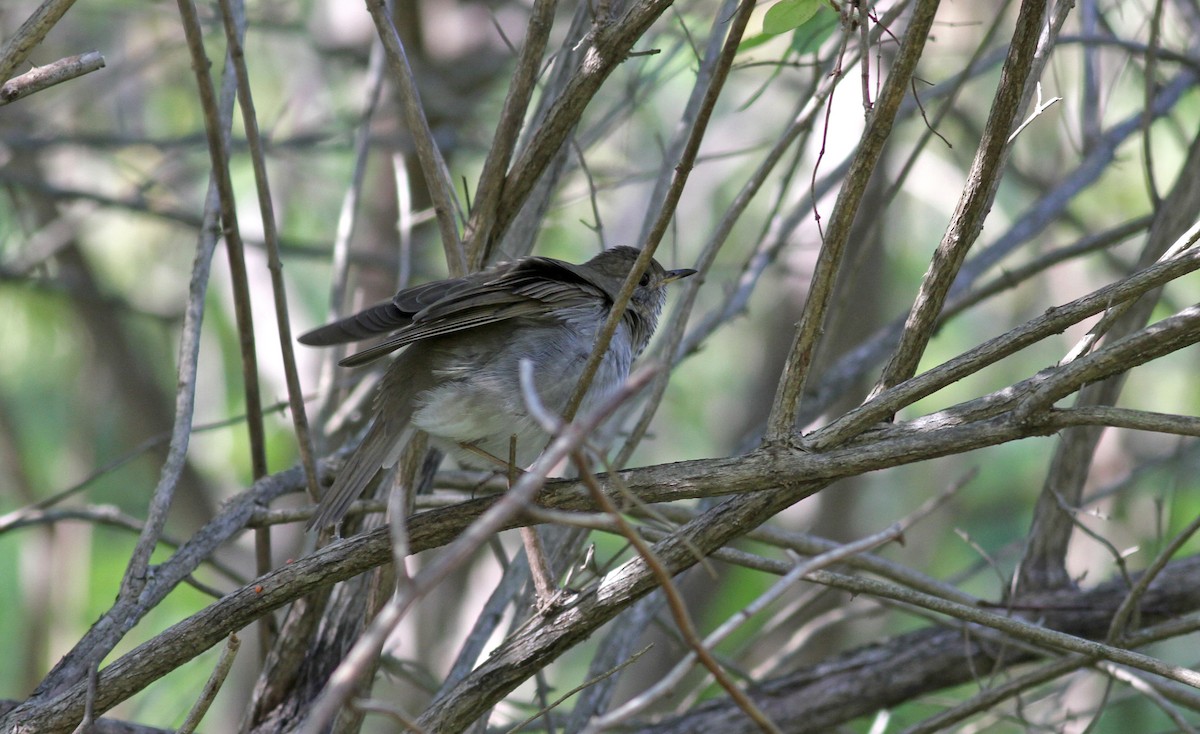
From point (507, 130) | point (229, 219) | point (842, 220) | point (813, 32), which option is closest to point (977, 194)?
point (842, 220)

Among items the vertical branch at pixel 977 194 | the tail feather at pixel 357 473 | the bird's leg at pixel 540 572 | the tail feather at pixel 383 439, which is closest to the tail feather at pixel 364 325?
the tail feather at pixel 383 439

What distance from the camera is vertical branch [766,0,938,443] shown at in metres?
2.21

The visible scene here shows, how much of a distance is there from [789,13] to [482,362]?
1.41 metres

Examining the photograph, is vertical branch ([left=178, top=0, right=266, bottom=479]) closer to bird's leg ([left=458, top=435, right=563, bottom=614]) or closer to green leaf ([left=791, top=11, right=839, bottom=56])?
bird's leg ([left=458, top=435, right=563, bottom=614])

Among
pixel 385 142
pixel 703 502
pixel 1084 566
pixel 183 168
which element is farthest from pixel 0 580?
pixel 1084 566

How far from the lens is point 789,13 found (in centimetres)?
278

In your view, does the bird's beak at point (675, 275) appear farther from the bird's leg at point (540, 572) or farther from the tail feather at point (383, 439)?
the bird's leg at point (540, 572)

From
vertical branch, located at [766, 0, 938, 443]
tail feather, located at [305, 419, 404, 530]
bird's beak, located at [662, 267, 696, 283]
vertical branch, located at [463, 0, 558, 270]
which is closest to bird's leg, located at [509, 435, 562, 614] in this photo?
tail feather, located at [305, 419, 404, 530]

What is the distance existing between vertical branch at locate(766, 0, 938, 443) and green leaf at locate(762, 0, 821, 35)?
1.30 ft

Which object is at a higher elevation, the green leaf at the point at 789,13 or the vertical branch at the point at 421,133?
the vertical branch at the point at 421,133

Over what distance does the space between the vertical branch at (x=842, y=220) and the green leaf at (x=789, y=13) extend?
0.40m

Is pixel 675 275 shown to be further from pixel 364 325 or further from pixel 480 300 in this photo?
pixel 364 325

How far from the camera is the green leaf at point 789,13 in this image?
9.07ft

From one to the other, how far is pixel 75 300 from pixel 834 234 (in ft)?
20.1
